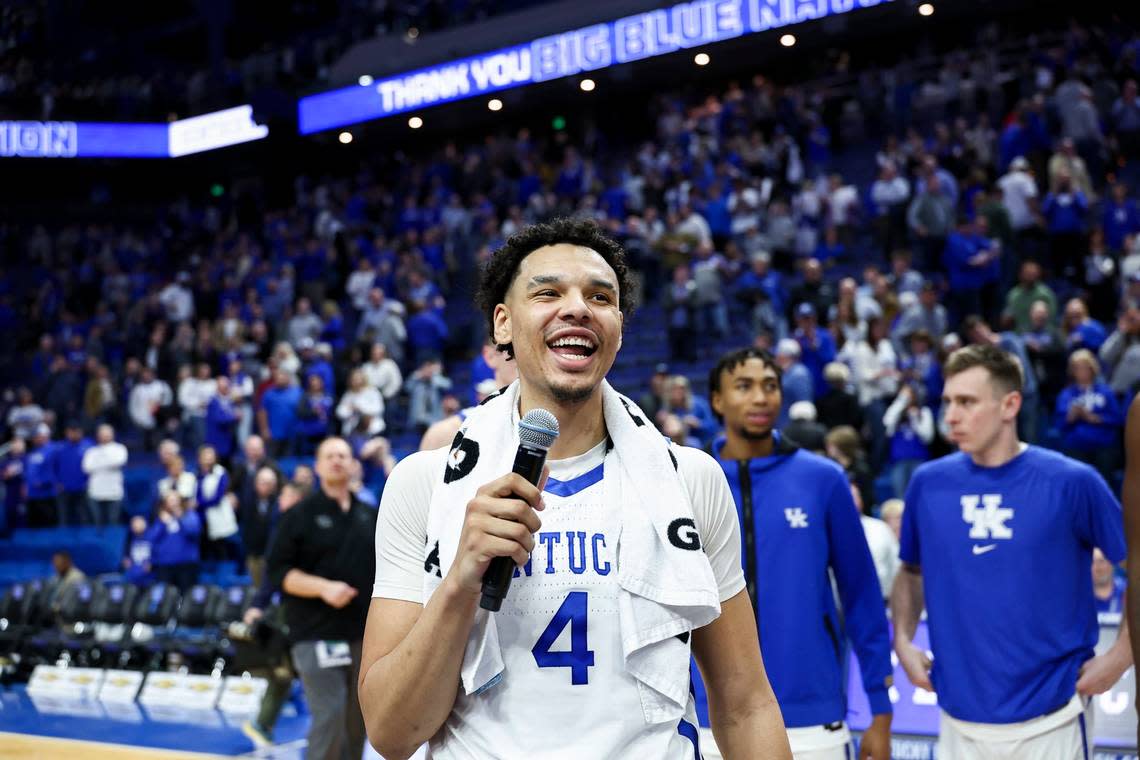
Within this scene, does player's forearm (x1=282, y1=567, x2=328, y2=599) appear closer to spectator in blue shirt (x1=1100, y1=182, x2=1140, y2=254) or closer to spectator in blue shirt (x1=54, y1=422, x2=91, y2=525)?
spectator in blue shirt (x1=1100, y1=182, x2=1140, y2=254)

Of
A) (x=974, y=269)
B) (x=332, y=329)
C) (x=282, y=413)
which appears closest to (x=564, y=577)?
(x=974, y=269)

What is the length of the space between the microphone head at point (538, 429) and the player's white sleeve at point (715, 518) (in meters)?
0.38

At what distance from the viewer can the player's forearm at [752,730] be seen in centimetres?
226

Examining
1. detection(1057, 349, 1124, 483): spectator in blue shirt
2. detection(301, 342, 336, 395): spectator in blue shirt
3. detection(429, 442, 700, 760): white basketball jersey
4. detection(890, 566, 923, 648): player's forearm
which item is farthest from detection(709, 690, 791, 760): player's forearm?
detection(301, 342, 336, 395): spectator in blue shirt

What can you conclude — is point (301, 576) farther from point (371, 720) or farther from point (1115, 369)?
point (1115, 369)

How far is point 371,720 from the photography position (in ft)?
7.00

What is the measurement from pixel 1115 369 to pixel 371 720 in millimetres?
9535

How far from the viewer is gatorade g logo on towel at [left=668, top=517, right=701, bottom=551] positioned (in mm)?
2162

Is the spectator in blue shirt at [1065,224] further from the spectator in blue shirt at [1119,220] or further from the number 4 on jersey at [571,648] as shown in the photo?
the number 4 on jersey at [571,648]

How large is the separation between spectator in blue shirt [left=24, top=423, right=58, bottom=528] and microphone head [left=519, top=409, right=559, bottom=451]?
54.7 feet

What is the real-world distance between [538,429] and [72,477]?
16.5m

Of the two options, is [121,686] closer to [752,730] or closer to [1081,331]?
[1081,331]

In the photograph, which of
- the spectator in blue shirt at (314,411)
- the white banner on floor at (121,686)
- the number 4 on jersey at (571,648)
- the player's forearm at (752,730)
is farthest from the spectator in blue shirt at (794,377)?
the number 4 on jersey at (571,648)

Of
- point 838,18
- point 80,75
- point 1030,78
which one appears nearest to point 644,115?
point 838,18
